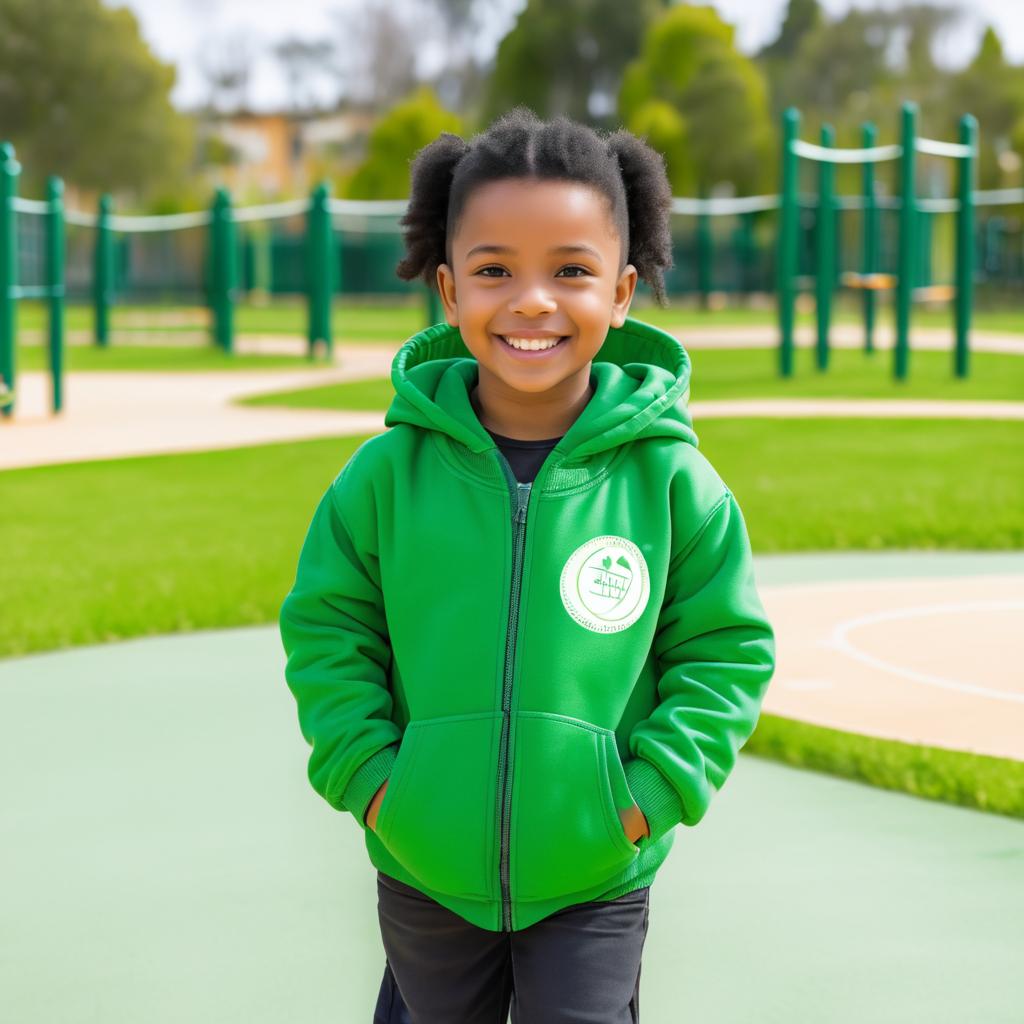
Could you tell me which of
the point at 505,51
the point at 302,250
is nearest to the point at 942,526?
the point at 302,250

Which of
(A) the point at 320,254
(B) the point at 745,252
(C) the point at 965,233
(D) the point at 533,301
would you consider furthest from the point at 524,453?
(B) the point at 745,252

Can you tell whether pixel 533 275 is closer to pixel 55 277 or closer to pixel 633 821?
pixel 633 821

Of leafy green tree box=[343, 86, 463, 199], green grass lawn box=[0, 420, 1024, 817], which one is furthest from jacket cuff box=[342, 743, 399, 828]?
leafy green tree box=[343, 86, 463, 199]

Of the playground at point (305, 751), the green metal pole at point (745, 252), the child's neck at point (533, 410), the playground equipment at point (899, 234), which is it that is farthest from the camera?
the green metal pole at point (745, 252)

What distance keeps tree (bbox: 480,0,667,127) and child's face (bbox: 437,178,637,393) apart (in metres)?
50.6

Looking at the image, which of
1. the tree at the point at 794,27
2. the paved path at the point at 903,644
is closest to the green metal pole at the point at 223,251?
the paved path at the point at 903,644

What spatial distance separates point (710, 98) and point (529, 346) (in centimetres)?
4303

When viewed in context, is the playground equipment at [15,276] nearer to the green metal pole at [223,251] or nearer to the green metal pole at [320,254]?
the green metal pole at [320,254]

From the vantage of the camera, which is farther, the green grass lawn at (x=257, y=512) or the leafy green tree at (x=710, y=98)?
the leafy green tree at (x=710, y=98)

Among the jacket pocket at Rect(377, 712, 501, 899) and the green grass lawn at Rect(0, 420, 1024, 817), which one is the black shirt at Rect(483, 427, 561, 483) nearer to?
the jacket pocket at Rect(377, 712, 501, 899)

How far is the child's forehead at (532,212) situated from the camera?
212 cm

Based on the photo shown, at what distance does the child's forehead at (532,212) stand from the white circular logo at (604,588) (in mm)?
398

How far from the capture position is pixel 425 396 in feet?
7.20

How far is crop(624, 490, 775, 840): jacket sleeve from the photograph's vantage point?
2.03 metres
